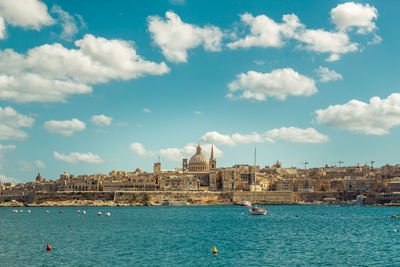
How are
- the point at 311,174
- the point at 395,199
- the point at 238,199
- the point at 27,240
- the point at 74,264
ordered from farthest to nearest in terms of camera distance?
the point at 311,174 < the point at 238,199 < the point at 395,199 < the point at 27,240 < the point at 74,264

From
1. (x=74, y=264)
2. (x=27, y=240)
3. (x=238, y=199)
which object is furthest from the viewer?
(x=238, y=199)

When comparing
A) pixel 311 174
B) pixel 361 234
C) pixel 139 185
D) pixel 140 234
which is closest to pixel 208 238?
pixel 140 234

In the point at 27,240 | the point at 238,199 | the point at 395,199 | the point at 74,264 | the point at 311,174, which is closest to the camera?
the point at 74,264

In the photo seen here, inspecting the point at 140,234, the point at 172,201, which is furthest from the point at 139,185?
the point at 140,234

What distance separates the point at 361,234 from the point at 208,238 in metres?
11.8

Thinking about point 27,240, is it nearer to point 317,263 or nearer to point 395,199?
point 317,263

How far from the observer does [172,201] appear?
10938cm

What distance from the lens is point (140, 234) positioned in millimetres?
39531

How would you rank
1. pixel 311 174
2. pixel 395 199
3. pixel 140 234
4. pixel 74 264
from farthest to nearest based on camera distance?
pixel 311 174 → pixel 395 199 → pixel 140 234 → pixel 74 264

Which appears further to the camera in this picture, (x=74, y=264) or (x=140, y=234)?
(x=140, y=234)

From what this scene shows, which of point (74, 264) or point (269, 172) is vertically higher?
point (269, 172)

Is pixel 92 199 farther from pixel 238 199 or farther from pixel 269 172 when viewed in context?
pixel 269 172

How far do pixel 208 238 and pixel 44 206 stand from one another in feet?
259

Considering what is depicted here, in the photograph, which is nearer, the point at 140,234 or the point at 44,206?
the point at 140,234
